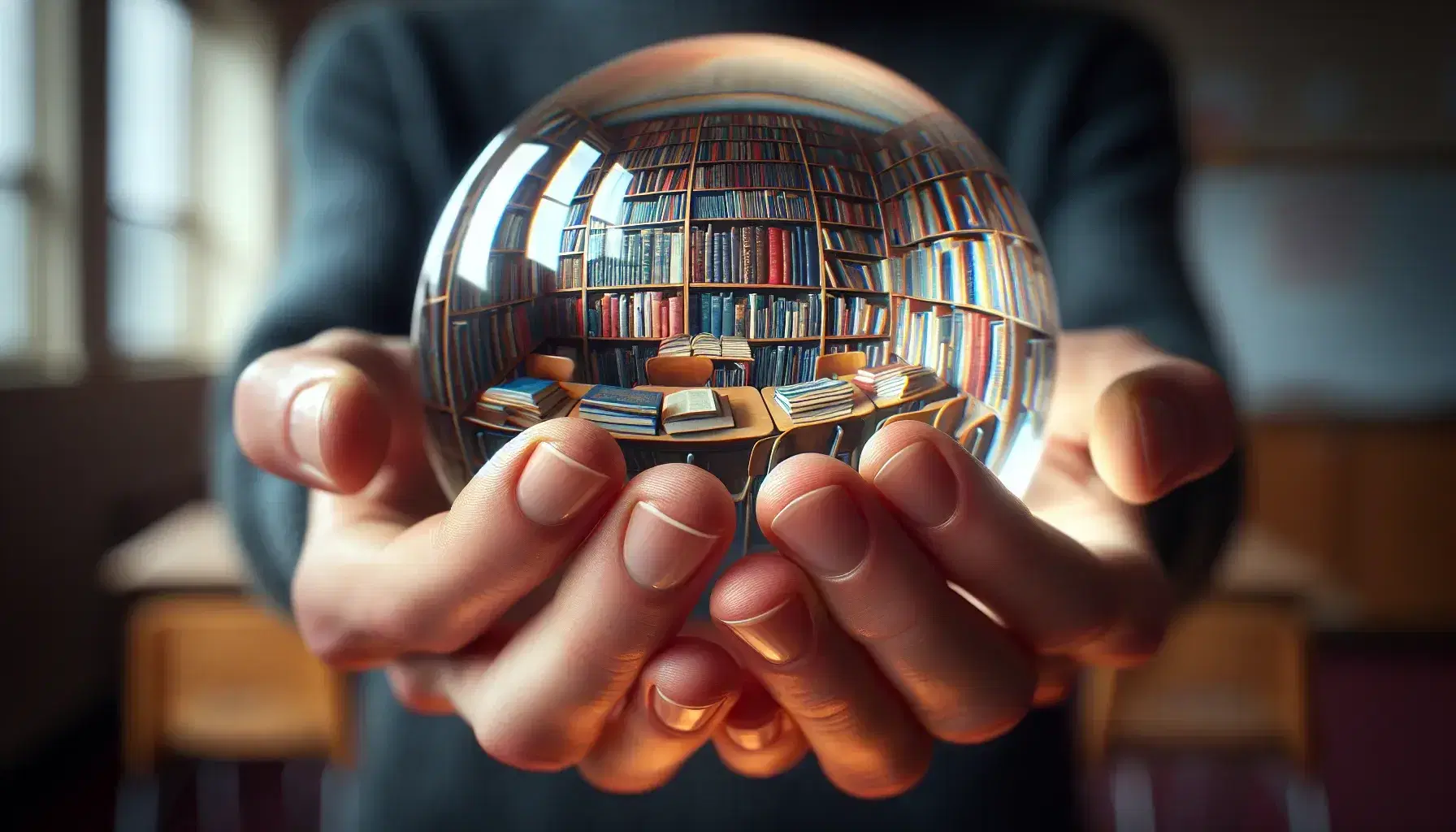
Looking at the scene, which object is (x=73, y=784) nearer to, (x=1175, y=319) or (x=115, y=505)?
(x=115, y=505)

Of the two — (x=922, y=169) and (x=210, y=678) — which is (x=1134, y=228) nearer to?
(x=922, y=169)

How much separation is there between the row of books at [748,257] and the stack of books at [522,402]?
0.26 ft

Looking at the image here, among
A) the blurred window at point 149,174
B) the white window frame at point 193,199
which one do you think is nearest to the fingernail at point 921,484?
the white window frame at point 193,199

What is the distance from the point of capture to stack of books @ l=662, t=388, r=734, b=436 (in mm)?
368

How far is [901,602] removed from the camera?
1.44 ft

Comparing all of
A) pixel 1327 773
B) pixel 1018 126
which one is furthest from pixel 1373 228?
pixel 1018 126

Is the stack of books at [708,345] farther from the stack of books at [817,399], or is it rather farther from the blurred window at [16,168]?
the blurred window at [16,168]

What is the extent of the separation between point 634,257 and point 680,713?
8.9 inches

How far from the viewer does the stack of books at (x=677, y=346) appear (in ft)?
1.20

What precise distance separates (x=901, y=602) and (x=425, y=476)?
1.04 ft

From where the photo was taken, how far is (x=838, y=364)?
0.37 metres

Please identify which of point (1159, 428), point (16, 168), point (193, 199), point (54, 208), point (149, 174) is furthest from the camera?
point (193, 199)

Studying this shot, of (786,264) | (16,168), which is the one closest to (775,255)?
(786,264)

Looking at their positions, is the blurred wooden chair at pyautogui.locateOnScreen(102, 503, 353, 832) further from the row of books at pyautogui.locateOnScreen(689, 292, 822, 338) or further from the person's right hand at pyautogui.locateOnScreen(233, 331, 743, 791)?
the row of books at pyautogui.locateOnScreen(689, 292, 822, 338)
